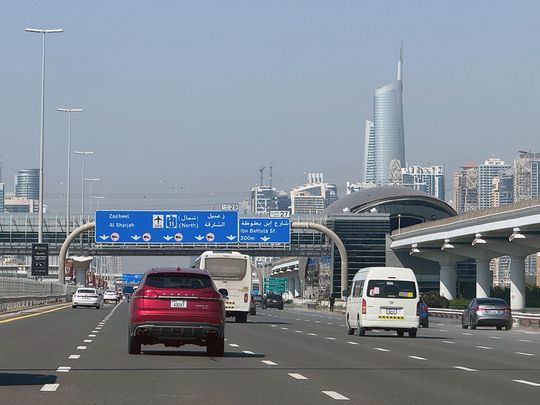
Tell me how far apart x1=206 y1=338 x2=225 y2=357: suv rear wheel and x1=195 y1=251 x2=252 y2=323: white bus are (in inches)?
1110

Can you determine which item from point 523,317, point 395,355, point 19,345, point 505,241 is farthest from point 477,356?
point 505,241

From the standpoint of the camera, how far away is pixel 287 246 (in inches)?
4304

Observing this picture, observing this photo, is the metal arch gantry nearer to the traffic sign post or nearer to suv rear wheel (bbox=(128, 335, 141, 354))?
the traffic sign post

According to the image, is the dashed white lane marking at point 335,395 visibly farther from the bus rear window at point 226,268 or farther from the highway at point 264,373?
the bus rear window at point 226,268

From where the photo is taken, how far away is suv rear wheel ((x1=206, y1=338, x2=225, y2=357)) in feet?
83.8

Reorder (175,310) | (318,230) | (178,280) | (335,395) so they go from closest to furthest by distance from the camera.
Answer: (335,395) < (175,310) < (178,280) < (318,230)

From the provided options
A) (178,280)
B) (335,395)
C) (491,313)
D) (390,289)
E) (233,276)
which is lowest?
(335,395)

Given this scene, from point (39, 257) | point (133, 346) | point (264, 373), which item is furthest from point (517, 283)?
point (264, 373)

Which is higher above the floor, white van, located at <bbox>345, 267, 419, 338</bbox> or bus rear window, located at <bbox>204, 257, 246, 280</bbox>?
bus rear window, located at <bbox>204, 257, 246, 280</bbox>

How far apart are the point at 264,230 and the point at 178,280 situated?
222ft

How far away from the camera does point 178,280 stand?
82.4 feet

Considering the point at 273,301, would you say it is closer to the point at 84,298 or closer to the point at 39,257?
the point at 39,257

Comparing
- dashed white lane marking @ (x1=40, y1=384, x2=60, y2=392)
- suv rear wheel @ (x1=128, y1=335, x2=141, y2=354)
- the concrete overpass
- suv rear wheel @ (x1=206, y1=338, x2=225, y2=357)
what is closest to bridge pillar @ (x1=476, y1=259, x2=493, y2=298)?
the concrete overpass

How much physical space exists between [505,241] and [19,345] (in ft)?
209
